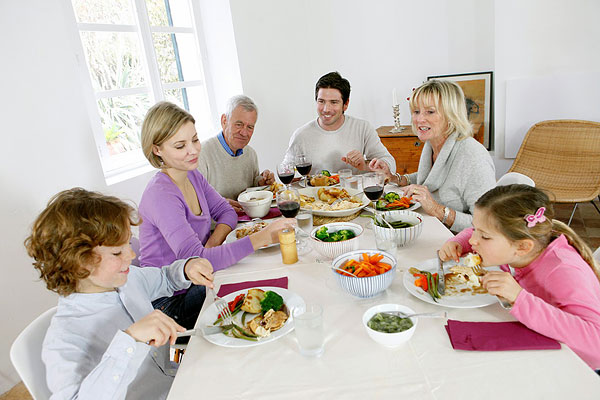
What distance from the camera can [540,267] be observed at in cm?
105

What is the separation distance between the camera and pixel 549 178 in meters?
3.15

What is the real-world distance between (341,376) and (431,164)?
1506 mm

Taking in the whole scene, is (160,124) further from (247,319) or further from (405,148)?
(405,148)

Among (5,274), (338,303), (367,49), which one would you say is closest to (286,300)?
(338,303)

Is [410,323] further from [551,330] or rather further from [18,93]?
[18,93]

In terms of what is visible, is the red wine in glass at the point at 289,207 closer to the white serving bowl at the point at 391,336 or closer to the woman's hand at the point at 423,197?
the woman's hand at the point at 423,197

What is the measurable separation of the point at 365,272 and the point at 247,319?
35 centimetres

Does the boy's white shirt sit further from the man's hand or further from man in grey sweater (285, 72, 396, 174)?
man in grey sweater (285, 72, 396, 174)

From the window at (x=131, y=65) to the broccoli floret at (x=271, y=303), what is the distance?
6.81ft

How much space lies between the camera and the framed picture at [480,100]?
3.91 metres

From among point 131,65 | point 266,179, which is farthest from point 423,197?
point 131,65

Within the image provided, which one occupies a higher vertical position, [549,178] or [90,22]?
[90,22]

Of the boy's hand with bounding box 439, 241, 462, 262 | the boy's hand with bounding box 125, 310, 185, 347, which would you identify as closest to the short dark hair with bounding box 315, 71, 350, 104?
the boy's hand with bounding box 439, 241, 462, 262

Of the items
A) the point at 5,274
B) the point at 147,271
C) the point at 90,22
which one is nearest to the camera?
the point at 147,271
